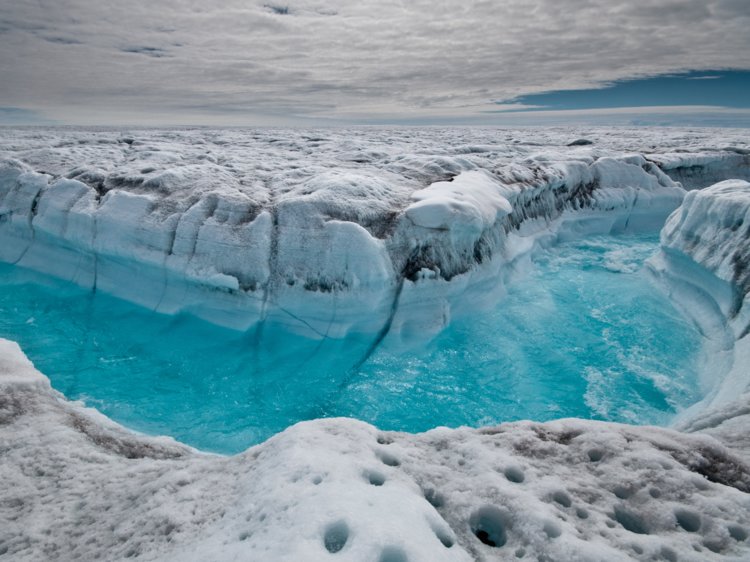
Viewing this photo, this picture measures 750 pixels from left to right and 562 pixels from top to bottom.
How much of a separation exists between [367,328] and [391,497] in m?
5.53

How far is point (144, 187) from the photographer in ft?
33.2

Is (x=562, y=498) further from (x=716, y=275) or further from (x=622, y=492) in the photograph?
(x=716, y=275)

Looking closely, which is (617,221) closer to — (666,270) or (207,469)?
(666,270)

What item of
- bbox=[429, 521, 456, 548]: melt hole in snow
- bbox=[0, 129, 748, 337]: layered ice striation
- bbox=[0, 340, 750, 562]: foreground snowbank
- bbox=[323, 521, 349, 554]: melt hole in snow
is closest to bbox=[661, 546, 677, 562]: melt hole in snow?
bbox=[0, 340, 750, 562]: foreground snowbank

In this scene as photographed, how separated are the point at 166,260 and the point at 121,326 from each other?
5.01ft

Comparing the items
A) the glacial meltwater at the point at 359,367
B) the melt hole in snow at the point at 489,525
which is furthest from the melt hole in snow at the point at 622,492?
the glacial meltwater at the point at 359,367

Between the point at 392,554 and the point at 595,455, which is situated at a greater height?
the point at 392,554

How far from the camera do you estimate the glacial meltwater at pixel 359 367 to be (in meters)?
6.24

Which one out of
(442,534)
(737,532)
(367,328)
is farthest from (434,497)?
(367,328)

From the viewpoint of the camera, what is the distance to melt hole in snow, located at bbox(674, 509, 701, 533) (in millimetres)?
2402

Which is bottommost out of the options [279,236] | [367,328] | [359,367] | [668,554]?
[359,367]

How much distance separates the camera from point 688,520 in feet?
7.97

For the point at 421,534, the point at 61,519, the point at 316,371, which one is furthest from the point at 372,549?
the point at 316,371

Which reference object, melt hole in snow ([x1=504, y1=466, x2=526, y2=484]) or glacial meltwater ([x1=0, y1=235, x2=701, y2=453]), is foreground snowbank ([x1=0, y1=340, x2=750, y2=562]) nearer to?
melt hole in snow ([x1=504, y1=466, x2=526, y2=484])
